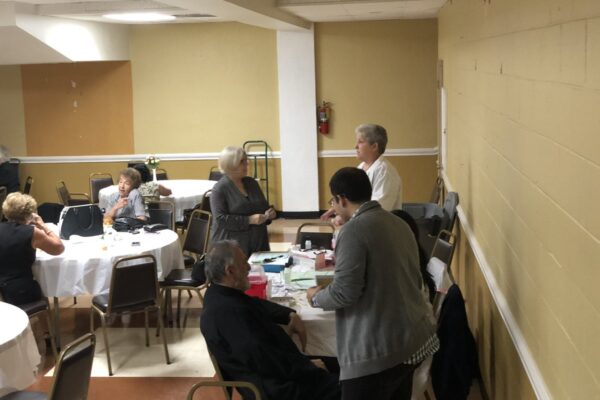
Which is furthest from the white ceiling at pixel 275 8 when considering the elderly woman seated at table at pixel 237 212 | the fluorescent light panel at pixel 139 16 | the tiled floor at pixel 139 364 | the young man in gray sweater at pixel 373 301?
the young man in gray sweater at pixel 373 301

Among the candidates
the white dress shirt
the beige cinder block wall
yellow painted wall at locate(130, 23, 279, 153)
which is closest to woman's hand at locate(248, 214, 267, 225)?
the white dress shirt

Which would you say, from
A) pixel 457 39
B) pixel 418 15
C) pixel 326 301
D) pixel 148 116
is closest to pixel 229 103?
pixel 148 116

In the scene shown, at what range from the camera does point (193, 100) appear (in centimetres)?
1149

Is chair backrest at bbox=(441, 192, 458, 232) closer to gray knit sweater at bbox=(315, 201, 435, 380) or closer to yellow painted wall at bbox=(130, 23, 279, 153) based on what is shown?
gray knit sweater at bbox=(315, 201, 435, 380)

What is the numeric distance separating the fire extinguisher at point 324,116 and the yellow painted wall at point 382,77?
0.28 feet

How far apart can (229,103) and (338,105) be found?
1589 millimetres

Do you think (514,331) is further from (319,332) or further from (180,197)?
(180,197)

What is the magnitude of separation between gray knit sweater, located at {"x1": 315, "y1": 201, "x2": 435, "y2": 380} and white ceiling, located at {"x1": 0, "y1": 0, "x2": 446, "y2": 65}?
3.92 meters

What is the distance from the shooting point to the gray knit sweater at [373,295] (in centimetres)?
316

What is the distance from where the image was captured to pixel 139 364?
5805 millimetres

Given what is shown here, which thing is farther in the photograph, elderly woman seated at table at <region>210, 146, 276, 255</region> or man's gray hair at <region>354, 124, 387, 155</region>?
elderly woman seated at table at <region>210, 146, 276, 255</region>

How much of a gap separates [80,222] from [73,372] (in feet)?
10.7

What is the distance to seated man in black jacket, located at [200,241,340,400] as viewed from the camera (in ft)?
11.7

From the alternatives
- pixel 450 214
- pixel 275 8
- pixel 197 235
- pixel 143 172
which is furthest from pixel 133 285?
pixel 143 172
